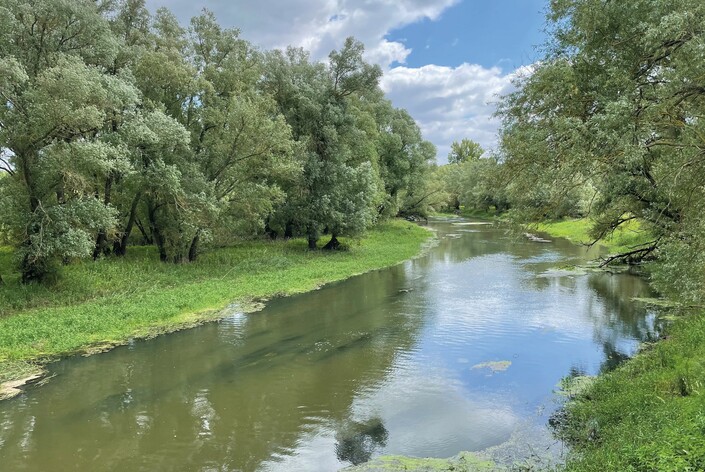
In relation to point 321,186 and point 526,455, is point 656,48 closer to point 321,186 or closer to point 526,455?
point 526,455

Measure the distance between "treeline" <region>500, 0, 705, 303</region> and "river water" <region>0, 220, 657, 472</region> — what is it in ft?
14.9

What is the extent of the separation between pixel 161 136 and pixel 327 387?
1558cm

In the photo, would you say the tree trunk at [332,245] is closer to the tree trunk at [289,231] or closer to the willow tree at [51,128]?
the tree trunk at [289,231]

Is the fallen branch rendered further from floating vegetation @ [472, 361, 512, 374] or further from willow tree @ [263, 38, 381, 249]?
willow tree @ [263, 38, 381, 249]

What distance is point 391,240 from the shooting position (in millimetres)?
45562

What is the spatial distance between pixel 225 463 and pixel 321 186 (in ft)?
85.0

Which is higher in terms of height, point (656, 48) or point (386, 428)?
point (656, 48)

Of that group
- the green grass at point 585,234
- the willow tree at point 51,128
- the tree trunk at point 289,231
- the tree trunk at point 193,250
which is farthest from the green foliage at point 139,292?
the green grass at point 585,234

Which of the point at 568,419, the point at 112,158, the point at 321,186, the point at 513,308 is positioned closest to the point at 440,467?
the point at 568,419

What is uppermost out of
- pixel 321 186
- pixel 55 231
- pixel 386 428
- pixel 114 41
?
pixel 114 41

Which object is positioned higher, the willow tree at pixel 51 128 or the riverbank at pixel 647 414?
the willow tree at pixel 51 128

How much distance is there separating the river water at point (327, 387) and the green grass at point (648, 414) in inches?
34.0

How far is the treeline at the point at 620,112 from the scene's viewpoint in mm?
8219

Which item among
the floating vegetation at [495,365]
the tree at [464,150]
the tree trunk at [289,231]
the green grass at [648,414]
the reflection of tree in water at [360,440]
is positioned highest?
the tree at [464,150]
